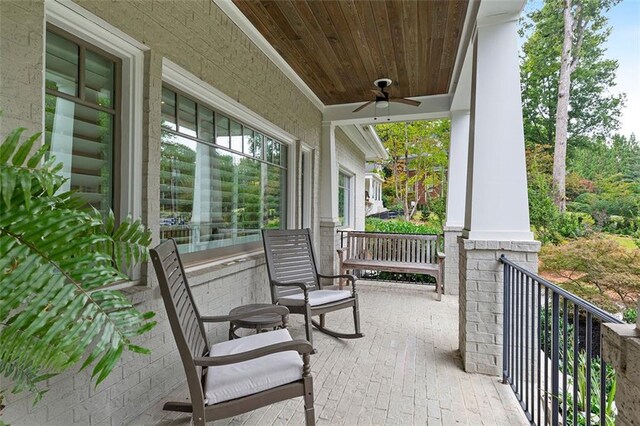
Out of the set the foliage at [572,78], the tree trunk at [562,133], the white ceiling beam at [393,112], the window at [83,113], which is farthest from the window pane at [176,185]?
the foliage at [572,78]

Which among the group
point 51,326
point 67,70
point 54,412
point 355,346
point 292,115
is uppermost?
point 292,115

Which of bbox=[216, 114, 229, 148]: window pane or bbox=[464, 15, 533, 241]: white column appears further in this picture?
bbox=[216, 114, 229, 148]: window pane

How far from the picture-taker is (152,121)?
6.92 ft

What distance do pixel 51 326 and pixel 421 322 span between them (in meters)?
3.70

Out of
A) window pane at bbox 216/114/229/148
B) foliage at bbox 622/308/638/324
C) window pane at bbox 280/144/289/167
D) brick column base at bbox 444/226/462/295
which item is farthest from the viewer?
brick column base at bbox 444/226/462/295

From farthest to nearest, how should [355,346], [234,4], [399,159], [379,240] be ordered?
[399,159] → [379,240] → [355,346] → [234,4]

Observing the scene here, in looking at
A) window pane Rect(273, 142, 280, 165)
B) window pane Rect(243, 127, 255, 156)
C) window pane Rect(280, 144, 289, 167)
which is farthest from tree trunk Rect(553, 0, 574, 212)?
window pane Rect(243, 127, 255, 156)

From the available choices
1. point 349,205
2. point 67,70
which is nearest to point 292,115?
point 67,70

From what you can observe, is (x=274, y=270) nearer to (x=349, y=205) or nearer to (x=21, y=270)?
(x=21, y=270)

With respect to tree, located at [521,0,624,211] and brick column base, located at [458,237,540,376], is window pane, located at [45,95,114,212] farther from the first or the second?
tree, located at [521,0,624,211]

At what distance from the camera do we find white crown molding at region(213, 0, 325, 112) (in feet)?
9.35

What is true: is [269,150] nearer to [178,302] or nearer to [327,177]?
[327,177]

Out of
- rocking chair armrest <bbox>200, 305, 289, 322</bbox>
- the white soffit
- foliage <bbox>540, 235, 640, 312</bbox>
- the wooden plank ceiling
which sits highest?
the white soffit

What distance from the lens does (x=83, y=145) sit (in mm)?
1840
